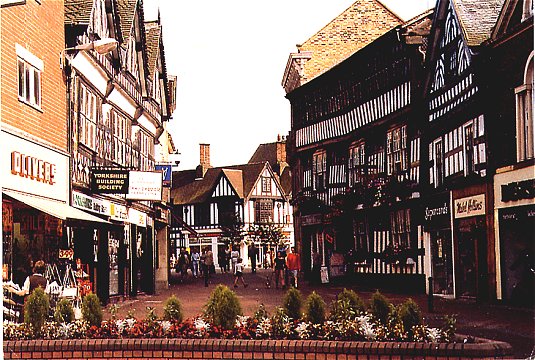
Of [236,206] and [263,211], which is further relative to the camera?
[263,211]

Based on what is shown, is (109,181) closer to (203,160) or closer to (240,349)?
(240,349)

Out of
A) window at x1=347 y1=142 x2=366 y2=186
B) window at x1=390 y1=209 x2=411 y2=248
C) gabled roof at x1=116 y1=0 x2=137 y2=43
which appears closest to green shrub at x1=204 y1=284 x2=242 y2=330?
gabled roof at x1=116 y1=0 x2=137 y2=43

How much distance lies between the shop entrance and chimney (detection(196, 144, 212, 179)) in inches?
2461

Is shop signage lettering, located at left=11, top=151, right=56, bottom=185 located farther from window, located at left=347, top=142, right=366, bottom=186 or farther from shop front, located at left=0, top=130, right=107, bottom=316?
window, located at left=347, top=142, right=366, bottom=186

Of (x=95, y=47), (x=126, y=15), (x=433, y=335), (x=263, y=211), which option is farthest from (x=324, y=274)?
(x=263, y=211)

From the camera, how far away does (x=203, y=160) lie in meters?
93.0

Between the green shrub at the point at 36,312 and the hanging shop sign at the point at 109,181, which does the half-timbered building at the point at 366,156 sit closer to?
the hanging shop sign at the point at 109,181

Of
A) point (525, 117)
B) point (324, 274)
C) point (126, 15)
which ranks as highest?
point (126, 15)

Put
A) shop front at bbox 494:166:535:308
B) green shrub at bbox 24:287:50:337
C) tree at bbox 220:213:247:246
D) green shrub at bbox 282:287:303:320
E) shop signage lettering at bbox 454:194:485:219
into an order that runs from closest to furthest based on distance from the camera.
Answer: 1. green shrub at bbox 282:287:303:320
2. green shrub at bbox 24:287:50:337
3. shop front at bbox 494:166:535:308
4. shop signage lettering at bbox 454:194:485:219
5. tree at bbox 220:213:247:246

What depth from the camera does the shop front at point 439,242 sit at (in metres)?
28.6

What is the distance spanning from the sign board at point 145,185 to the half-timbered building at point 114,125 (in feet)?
3.46

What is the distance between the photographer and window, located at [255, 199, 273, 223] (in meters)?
87.6

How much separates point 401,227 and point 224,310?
22159mm

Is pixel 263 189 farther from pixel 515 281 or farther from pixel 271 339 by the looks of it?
pixel 271 339
